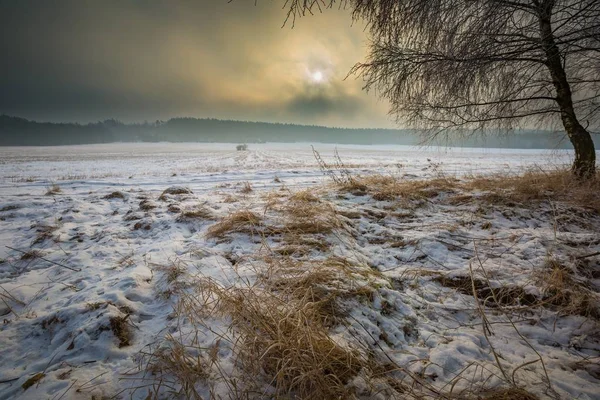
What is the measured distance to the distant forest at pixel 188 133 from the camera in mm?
98312

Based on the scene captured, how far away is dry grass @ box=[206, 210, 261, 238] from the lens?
311 cm

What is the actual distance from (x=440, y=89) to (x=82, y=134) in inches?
5596

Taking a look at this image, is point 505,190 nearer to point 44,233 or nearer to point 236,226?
point 236,226

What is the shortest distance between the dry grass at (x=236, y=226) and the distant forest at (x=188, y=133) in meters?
95.5

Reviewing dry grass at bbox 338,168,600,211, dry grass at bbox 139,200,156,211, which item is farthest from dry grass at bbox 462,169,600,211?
dry grass at bbox 139,200,156,211

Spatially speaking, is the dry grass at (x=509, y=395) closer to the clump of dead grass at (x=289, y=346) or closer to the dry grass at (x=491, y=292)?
the clump of dead grass at (x=289, y=346)

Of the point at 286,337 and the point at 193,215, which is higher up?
the point at 193,215

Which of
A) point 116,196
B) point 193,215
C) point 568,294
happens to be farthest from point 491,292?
point 116,196

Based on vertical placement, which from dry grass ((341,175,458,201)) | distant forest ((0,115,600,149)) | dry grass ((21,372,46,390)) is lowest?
dry grass ((21,372,46,390))

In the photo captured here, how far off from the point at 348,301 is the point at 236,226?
1816 millimetres

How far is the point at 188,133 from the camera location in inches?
4806

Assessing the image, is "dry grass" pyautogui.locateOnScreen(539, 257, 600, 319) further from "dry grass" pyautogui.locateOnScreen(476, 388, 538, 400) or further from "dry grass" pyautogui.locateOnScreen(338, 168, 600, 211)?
"dry grass" pyautogui.locateOnScreen(338, 168, 600, 211)

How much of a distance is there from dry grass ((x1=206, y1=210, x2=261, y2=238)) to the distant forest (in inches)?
3758

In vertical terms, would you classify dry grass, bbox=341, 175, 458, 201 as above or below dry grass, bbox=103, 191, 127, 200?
above
